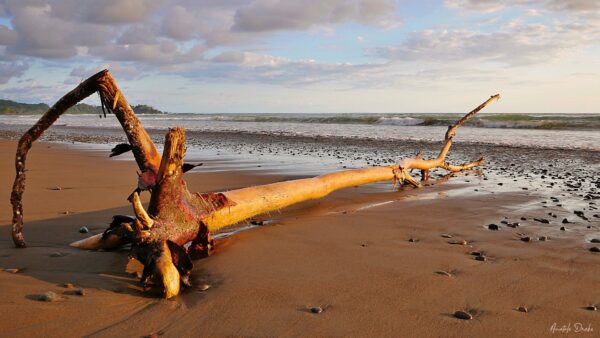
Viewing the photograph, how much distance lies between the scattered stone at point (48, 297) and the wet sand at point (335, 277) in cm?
7

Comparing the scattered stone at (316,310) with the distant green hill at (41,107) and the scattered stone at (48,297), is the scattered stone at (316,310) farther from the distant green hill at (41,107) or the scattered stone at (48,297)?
the distant green hill at (41,107)

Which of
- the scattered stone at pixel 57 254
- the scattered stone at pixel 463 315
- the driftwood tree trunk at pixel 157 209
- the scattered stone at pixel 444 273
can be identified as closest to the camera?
the scattered stone at pixel 463 315

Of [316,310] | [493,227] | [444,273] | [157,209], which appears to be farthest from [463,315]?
[493,227]

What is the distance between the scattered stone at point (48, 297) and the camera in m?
2.75

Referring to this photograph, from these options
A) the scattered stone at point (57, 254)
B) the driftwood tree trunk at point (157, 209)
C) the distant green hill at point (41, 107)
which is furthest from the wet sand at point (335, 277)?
the distant green hill at point (41, 107)

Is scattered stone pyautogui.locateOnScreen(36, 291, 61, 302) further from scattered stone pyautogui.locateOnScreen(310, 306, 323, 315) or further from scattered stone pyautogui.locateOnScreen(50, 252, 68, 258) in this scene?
scattered stone pyautogui.locateOnScreen(310, 306, 323, 315)

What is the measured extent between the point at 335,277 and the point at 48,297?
194 cm

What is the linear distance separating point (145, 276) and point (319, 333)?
133 cm

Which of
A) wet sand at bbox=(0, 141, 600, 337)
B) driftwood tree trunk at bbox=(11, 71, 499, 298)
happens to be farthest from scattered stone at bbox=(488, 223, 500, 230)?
driftwood tree trunk at bbox=(11, 71, 499, 298)

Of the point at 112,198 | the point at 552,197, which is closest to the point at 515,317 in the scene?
the point at 552,197

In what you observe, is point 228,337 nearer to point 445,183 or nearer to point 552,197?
point 552,197

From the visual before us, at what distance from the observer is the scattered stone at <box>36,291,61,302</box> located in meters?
2.75

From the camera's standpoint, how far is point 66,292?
2.91m

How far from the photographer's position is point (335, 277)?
3.36 meters
